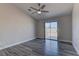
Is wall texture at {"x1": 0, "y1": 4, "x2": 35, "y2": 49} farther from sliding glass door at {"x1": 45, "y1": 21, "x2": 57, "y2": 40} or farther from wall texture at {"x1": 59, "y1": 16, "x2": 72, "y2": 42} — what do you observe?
wall texture at {"x1": 59, "y1": 16, "x2": 72, "y2": 42}

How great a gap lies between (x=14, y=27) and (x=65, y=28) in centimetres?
247

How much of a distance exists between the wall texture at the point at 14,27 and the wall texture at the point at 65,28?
131cm

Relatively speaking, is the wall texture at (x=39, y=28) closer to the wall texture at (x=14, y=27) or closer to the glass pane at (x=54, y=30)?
the wall texture at (x=14, y=27)

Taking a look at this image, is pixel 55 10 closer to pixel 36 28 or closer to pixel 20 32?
pixel 36 28

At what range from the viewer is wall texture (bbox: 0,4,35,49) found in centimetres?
390

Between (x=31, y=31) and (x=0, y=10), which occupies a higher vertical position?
(x=0, y=10)

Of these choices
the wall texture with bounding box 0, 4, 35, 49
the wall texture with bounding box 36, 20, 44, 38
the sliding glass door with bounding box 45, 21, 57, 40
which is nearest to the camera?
the sliding glass door with bounding box 45, 21, 57, 40

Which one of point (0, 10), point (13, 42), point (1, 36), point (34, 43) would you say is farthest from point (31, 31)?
point (0, 10)

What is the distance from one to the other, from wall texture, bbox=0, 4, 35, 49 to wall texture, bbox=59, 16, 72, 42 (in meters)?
1.31

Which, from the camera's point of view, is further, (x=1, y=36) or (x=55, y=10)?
(x=1, y=36)

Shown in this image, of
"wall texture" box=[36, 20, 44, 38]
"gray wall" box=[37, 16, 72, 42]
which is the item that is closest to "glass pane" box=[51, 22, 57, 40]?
"gray wall" box=[37, 16, 72, 42]

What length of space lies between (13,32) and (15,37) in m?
0.28

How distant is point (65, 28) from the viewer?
314cm

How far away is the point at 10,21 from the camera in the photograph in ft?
14.0
